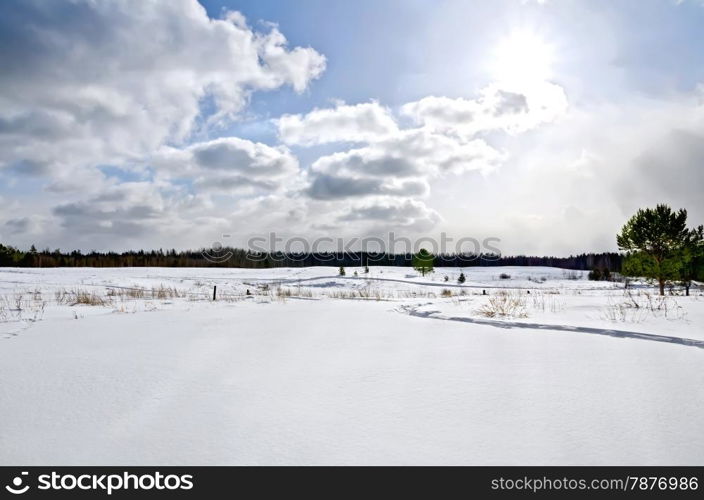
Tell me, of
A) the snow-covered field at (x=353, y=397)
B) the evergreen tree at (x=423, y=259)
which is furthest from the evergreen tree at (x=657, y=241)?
the evergreen tree at (x=423, y=259)

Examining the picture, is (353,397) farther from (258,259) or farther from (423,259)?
(258,259)

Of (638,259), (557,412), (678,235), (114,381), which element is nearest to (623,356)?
(557,412)

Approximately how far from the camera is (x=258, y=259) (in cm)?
11288

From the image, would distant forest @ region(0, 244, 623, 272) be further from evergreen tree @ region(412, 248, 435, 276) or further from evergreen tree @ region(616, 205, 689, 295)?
evergreen tree @ region(616, 205, 689, 295)

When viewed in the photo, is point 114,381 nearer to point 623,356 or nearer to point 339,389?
point 339,389

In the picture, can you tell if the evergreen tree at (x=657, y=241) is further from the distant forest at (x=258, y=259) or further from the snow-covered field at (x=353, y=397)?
the distant forest at (x=258, y=259)

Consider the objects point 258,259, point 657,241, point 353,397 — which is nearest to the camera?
point 353,397

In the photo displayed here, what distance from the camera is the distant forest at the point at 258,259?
83.8 metres

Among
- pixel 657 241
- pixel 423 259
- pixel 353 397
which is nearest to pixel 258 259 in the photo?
pixel 423 259

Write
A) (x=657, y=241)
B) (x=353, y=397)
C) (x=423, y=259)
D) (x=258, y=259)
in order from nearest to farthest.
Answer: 1. (x=353, y=397)
2. (x=657, y=241)
3. (x=423, y=259)
4. (x=258, y=259)

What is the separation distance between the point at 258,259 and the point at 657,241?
9846 cm

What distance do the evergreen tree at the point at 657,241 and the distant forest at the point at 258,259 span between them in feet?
218

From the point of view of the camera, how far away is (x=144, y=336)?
616 cm

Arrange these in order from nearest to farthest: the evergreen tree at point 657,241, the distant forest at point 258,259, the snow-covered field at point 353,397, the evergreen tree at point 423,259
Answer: the snow-covered field at point 353,397, the evergreen tree at point 657,241, the evergreen tree at point 423,259, the distant forest at point 258,259
